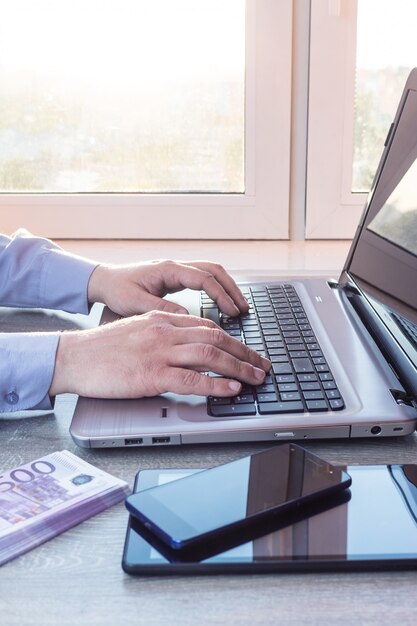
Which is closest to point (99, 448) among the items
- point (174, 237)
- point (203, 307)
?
point (203, 307)

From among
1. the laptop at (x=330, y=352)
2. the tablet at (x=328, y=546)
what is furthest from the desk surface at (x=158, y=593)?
the laptop at (x=330, y=352)

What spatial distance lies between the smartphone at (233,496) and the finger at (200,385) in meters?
0.10

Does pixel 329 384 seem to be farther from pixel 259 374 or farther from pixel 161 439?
pixel 161 439

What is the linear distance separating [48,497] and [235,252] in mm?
1012

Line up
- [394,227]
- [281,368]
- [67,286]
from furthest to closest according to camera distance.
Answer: [67,286] < [394,227] < [281,368]

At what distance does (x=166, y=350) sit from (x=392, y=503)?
26 cm

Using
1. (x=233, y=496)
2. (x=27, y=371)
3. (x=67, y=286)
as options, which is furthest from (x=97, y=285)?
(x=233, y=496)

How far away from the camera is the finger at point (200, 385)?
0.69 m

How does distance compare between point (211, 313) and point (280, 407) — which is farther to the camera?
point (211, 313)

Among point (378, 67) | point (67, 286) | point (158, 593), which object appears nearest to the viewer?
point (158, 593)

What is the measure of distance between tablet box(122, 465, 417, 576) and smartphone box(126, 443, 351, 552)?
0.04 ft

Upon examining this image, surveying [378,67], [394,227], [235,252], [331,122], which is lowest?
[235,252]

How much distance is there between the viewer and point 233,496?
0.54 m

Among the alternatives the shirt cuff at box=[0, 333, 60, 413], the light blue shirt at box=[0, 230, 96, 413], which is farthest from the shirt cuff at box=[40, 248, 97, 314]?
the shirt cuff at box=[0, 333, 60, 413]
